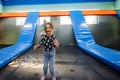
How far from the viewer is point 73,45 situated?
4363 mm

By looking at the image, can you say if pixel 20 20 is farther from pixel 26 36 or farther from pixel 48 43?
pixel 48 43

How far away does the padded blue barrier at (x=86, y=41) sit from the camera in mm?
3135

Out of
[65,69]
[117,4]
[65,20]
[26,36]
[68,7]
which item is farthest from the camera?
[68,7]

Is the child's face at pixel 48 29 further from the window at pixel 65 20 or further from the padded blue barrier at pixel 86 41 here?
the window at pixel 65 20

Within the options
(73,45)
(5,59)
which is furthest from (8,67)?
(73,45)

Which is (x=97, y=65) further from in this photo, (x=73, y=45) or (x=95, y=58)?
(x=73, y=45)

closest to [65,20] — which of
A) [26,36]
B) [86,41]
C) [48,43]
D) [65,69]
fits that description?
[86,41]

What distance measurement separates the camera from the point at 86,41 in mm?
4344

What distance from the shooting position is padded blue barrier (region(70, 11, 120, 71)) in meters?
3.13

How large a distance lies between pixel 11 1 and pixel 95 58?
5.28 m

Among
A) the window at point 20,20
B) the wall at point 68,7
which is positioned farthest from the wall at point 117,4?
the window at point 20,20

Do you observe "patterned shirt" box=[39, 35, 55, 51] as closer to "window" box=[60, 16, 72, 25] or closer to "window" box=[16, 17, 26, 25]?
"window" box=[60, 16, 72, 25]

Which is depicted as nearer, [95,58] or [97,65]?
[97,65]

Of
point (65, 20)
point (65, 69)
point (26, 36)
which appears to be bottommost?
point (65, 69)
